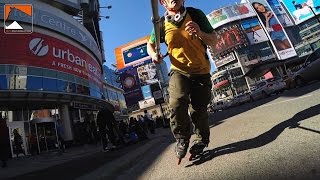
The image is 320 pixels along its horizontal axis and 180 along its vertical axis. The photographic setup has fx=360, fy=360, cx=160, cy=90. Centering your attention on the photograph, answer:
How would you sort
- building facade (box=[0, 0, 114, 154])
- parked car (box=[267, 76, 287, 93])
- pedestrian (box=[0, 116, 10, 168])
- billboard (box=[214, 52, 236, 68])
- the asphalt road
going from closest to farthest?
the asphalt road < pedestrian (box=[0, 116, 10, 168]) < building facade (box=[0, 0, 114, 154]) < parked car (box=[267, 76, 287, 93]) < billboard (box=[214, 52, 236, 68])

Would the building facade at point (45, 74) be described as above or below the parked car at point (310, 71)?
above

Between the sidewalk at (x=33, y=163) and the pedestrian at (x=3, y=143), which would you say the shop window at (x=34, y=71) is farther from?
the pedestrian at (x=3, y=143)

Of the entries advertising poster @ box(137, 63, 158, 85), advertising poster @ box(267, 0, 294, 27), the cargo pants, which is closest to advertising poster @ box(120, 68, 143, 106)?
advertising poster @ box(137, 63, 158, 85)

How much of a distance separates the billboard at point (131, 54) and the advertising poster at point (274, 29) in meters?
35.6

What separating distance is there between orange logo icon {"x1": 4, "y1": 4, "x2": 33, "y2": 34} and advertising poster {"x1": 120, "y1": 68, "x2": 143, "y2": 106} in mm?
59479

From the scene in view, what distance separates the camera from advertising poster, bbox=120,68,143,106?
87.9 meters

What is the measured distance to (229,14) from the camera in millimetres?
108125

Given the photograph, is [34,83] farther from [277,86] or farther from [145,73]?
[145,73]

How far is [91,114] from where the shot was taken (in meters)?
35.5

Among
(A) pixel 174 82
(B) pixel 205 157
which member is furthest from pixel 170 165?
(A) pixel 174 82

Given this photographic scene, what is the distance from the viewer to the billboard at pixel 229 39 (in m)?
104

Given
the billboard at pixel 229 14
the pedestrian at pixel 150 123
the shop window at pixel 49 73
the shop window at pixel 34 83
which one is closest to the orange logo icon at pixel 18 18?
the shop window at pixel 49 73

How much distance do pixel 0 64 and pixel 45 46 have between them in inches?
216

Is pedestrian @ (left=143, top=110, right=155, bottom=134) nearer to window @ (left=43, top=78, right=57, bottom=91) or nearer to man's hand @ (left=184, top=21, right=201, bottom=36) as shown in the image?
window @ (left=43, top=78, right=57, bottom=91)
